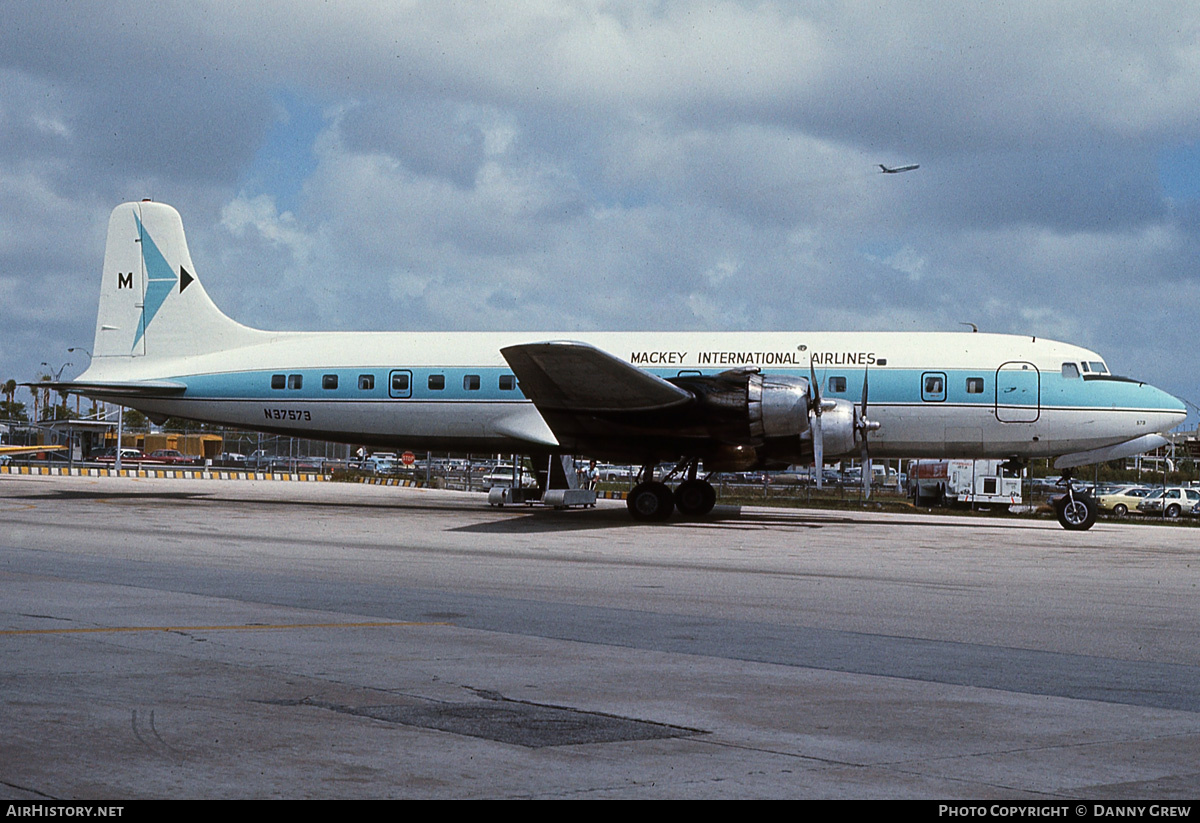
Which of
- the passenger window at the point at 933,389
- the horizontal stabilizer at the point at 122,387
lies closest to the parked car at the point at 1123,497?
the passenger window at the point at 933,389

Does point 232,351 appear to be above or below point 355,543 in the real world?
above

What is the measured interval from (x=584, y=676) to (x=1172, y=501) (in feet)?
171

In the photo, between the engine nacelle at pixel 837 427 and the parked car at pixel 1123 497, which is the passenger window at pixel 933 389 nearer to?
the engine nacelle at pixel 837 427

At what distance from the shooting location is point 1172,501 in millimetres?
53406

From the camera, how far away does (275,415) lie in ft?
103

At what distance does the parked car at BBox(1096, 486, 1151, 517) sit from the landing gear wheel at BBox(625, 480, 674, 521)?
107ft

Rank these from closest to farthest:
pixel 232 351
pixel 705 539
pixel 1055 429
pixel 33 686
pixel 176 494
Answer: pixel 33 686
pixel 705 539
pixel 1055 429
pixel 232 351
pixel 176 494

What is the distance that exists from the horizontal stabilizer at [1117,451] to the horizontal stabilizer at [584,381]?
9782 millimetres

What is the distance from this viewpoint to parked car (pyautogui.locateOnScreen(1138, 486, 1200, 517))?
52.1m

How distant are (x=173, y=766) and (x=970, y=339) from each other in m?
26.1

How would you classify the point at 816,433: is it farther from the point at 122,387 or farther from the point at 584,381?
the point at 122,387

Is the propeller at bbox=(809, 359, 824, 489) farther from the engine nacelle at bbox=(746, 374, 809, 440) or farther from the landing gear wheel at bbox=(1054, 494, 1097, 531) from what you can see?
the landing gear wheel at bbox=(1054, 494, 1097, 531)

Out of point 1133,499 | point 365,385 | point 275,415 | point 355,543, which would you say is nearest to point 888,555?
point 355,543

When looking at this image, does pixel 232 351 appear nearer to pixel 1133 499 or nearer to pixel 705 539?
pixel 705 539
